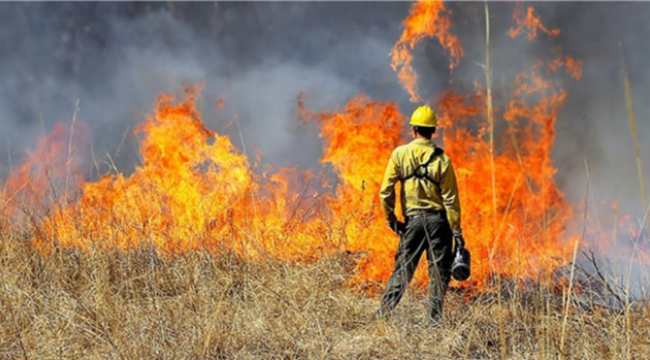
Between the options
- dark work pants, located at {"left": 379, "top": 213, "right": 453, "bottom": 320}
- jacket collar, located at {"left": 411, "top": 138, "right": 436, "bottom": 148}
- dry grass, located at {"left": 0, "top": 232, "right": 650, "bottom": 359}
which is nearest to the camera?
dry grass, located at {"left": 0, "top": 232, "right": 650, "bottom": 359}

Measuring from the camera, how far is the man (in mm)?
4574

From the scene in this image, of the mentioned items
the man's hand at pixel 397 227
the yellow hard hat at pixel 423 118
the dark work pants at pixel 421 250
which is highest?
the yellow hard hat at pixel 423 118

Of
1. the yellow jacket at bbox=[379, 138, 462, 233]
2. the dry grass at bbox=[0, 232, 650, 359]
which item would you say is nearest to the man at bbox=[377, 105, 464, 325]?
the yellow jacket at bbox=[379, 138, 462, 233]

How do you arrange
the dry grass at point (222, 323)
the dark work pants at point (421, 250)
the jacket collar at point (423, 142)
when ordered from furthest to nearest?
the jacket collar at point (423, 142), the dark work pants at point (421, 250), the dry grass at point (222, 323)

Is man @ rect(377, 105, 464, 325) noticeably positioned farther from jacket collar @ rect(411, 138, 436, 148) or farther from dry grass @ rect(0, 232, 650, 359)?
dry grass @ rect(0, 232, 650, 359)

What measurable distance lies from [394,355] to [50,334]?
6.71 feet

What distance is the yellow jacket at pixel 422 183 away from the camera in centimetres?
459

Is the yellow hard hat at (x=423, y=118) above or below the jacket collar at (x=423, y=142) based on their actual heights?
above

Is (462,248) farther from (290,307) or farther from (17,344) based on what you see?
(17,344)

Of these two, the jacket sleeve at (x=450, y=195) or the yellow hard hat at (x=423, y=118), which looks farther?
the yellow hard hat at (x=423, y=118)

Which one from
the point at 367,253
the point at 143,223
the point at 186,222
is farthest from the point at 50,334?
the point at 367,253

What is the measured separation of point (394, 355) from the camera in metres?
3.24

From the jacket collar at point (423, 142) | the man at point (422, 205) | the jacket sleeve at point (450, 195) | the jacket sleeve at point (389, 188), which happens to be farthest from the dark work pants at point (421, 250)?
the jacket collar at point (423, 142)

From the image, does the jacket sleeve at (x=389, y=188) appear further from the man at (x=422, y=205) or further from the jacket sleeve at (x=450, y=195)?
the jacket sleeve at (x=450, y=195)
